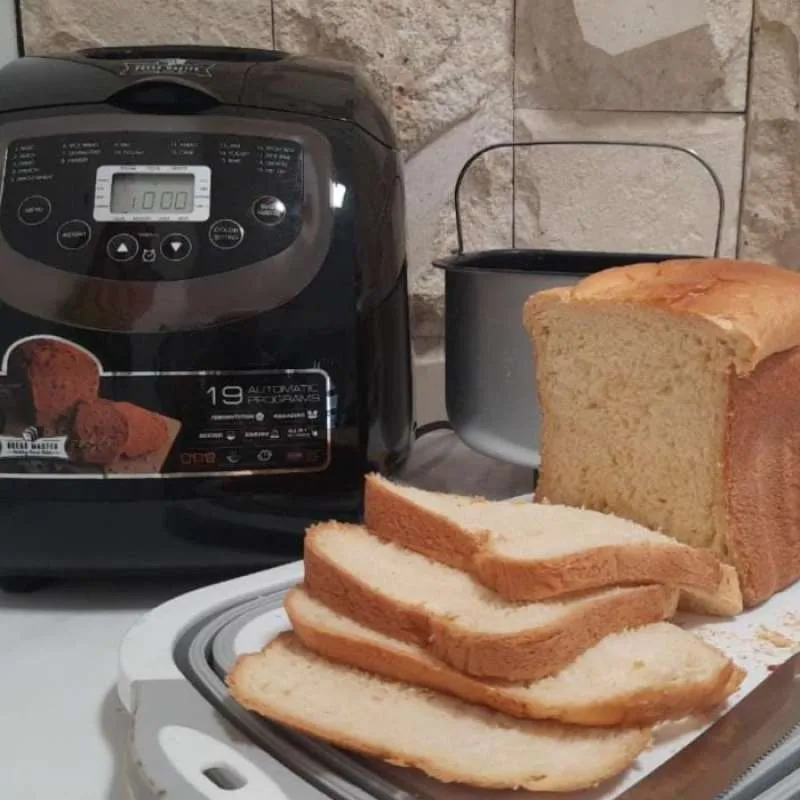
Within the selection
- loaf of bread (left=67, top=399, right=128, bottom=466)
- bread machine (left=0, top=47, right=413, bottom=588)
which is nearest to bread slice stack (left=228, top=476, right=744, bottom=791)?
bread machine (left=0, top=47, right=413, bottom=588)

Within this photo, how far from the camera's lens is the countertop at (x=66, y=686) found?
69 cm

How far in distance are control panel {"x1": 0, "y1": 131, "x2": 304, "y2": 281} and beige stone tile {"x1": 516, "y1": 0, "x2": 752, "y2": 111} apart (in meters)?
0.67

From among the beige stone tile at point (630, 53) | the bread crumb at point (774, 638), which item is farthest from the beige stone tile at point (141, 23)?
the bread crumb at point (774, 638)

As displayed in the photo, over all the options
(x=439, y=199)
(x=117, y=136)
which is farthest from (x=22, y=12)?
(x=439, y=199)

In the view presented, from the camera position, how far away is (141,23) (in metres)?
1.32

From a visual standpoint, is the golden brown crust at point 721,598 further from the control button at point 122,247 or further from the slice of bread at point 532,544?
the control button at point 122,247

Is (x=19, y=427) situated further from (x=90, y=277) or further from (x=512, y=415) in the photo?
(x=512, y=415)

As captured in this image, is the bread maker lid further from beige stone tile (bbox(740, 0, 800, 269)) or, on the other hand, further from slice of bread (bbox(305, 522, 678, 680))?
beige stone tile (bbox(740, 0, 800, 269))

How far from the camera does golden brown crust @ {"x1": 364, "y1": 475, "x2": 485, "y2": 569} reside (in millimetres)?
833

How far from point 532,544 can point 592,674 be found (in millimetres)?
146

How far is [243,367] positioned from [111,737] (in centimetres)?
34

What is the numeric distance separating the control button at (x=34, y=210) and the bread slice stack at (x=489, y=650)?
1.29ft

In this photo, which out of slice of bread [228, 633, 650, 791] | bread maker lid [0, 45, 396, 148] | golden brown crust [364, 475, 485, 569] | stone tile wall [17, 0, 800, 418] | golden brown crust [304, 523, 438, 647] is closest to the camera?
slice of bread [228, 633, 650, 791]

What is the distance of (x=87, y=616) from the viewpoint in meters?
0.94
